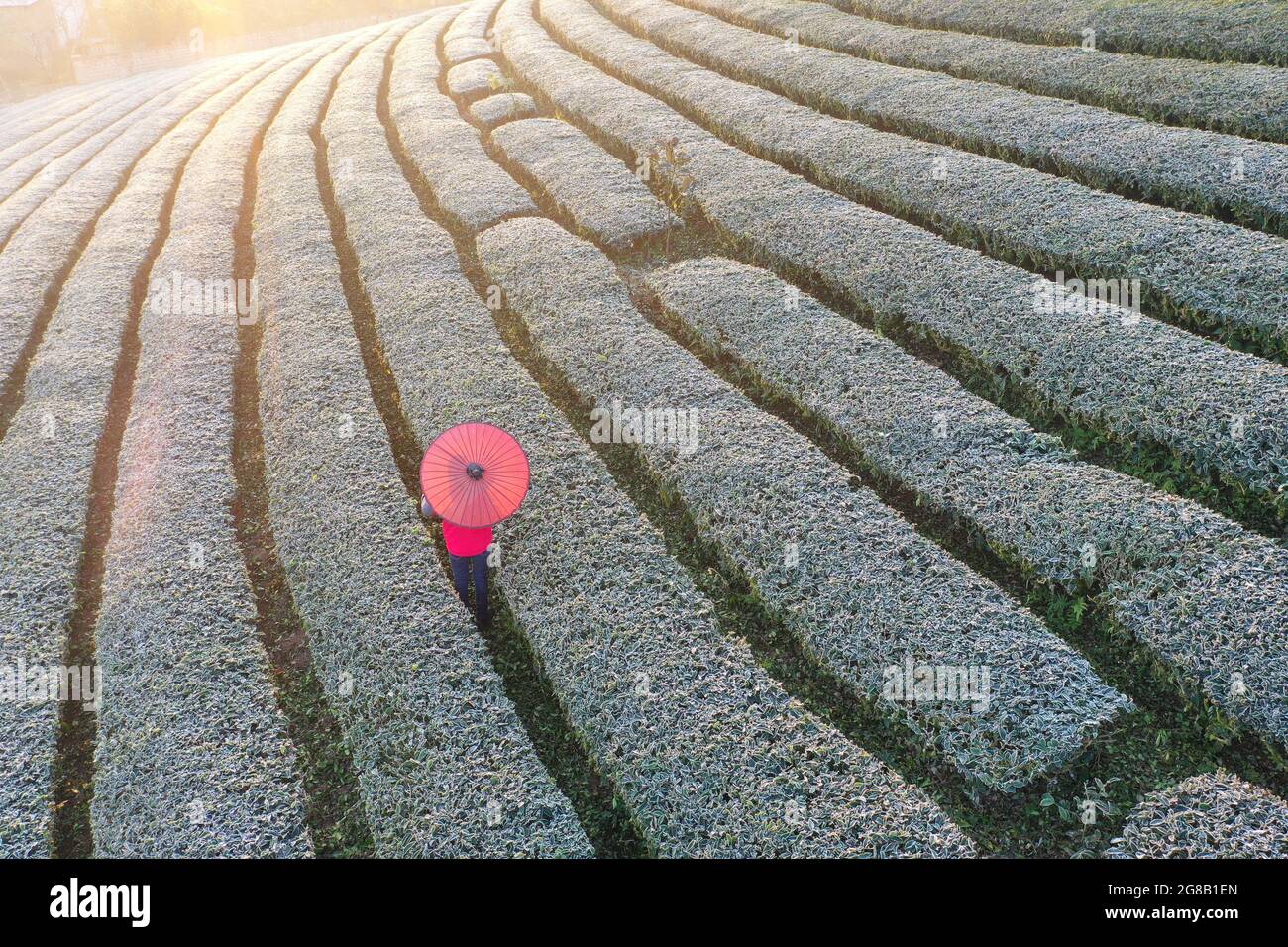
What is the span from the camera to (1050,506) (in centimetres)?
652

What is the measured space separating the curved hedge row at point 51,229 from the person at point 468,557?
8.83 m

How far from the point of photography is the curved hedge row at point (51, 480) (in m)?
5.96

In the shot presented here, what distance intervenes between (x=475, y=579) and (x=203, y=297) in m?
8.57

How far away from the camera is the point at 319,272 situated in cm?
1210

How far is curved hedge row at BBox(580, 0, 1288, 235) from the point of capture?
370 inches

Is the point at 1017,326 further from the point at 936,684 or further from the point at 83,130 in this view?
the point at 83,130

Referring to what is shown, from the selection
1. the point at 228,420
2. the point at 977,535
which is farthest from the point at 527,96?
the point at 977,535

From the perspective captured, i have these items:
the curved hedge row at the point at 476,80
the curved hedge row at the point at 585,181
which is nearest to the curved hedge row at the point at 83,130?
the curved hedge row at the point at 476,80

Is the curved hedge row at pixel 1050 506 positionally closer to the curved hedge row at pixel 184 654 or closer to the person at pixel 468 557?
the person at pixel 468 557

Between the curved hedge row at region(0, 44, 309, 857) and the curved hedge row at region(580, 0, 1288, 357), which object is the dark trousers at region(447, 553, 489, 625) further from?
the curved hedge row at region(580, 0, 1288, 357)

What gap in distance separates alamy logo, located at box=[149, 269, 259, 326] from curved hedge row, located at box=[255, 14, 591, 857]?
0.69 meters

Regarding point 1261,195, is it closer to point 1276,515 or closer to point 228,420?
point 1276,515

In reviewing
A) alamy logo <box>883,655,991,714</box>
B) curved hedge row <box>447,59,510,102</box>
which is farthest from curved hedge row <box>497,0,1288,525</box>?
curved hedge row <box>447,59,510,102</box>
